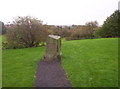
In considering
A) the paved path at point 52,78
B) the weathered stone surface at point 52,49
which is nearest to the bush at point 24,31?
the weathered stone surface at point 52,49

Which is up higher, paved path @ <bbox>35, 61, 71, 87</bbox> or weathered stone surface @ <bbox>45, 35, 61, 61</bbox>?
weathered stone surface @ <bbox>45, 35, 61, 61</bbox>

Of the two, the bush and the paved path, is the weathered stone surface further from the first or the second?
the bush

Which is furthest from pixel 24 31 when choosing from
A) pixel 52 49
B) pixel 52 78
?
pixel 52 78

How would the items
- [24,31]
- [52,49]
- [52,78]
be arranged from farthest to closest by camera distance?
[24,31], [52,49], [52,78]

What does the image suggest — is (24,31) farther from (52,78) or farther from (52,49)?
(52,78)

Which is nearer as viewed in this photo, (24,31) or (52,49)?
(52,49)

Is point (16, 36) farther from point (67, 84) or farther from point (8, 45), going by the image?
point (67, 84)

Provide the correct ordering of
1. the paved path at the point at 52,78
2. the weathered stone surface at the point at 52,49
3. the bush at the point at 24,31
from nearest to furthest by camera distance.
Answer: the paved path at the point at 52,78, the weathered stone surface at the point at 52,49, the bush at the point at 24,31

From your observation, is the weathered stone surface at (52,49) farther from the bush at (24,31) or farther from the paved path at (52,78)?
the bush at (24,31)

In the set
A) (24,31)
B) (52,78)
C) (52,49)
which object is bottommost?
(52,78)

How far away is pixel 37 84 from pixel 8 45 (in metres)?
16.0

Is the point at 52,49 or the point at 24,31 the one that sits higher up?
the point at 24,31

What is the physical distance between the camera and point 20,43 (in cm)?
2217

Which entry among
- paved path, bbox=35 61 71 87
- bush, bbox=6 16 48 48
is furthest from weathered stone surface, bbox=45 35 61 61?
bush, bbox=6 16 48 48
